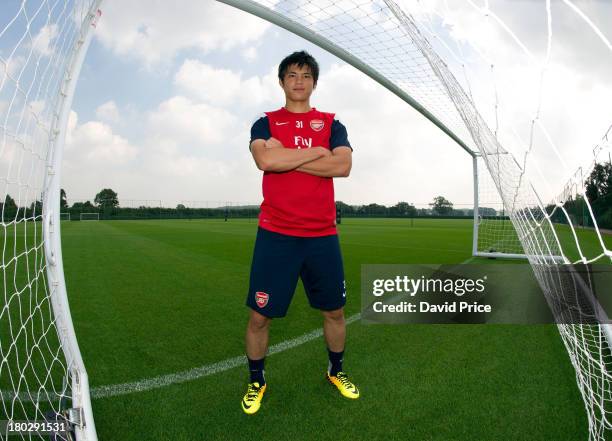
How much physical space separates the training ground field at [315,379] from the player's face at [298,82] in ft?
5.31

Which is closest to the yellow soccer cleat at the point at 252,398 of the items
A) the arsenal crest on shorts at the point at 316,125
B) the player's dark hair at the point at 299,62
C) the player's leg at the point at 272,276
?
the player's leg at the point at 272,276

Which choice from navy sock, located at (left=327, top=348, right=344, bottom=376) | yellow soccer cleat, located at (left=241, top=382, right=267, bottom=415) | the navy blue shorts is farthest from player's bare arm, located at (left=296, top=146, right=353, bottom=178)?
yellow soccer cleat, located at (left=241, top=382, right=267, bottom=415)

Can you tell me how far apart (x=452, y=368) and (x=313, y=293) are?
108 cm

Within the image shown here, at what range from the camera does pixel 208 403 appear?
7.25ft

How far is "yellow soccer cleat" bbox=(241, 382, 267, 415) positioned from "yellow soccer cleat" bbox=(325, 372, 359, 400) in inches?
15.8

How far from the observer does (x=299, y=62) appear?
7.48 ft

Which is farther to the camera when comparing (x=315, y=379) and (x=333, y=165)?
(x=315, y=379)

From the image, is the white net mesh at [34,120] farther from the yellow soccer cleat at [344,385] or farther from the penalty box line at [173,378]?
the yellow soccer cleat at [344,385]

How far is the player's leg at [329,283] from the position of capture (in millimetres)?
2236

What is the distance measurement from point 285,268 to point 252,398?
683mm

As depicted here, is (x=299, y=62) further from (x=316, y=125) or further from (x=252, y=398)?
(x=252, y=398)

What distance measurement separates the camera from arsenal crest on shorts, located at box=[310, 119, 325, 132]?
2.30 metres

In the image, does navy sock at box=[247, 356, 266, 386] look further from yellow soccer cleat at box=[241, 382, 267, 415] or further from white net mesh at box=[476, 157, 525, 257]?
white net mesh at box=[476, 157, 525, 257]

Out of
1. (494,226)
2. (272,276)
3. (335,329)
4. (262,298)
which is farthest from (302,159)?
(494,226)
